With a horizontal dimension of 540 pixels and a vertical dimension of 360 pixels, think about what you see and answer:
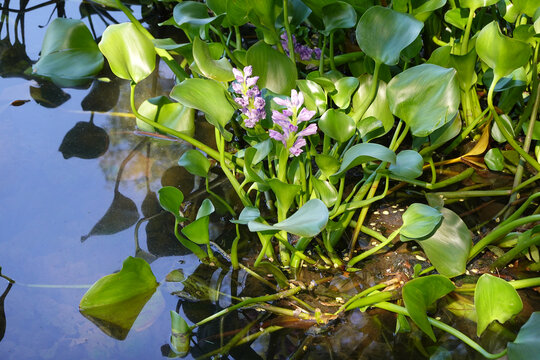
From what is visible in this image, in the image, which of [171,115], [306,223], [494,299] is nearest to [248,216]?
[306,223]

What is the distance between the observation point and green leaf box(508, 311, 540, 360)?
68cm

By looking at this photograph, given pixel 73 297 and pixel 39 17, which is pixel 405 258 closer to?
pixel 73 297

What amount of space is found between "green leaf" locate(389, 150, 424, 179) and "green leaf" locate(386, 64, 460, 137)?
5cm

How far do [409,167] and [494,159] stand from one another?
420 millimetres

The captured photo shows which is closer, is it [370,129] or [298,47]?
[370,129]

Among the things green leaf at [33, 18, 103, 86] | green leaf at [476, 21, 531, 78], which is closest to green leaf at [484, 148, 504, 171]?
green leaf at [476, 21, 531, 78]

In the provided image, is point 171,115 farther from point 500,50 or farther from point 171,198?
point 500,50

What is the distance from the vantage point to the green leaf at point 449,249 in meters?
0.86

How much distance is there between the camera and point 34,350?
2.86 ft

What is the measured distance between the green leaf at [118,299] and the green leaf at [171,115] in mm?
391

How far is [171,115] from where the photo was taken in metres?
1.22

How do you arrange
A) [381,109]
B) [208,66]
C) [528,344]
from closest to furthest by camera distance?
[528,344]
[208,66]
[381,109]

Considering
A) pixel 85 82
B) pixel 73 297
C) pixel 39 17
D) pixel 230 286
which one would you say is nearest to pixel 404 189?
pixel 230 286

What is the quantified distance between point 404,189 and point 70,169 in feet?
2.46
